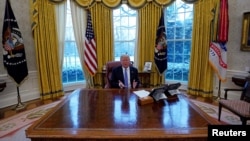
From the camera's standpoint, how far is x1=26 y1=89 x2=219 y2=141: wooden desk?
1.41 meters

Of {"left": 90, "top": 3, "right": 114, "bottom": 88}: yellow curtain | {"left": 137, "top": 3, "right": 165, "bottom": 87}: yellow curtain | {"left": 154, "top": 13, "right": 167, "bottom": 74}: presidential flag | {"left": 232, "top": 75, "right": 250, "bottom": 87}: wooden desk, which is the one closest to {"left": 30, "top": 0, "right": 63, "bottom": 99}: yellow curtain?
{"left": 90, "top": 3, "right": 114, "bottom": 88}: yellow curtain

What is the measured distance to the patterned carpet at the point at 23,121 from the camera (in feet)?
8.71

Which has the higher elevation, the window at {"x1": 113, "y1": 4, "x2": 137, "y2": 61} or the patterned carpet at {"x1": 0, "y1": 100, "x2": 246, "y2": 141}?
the window at {"x1": 113, "y1": 4, "x2": 137, "y2": 61}

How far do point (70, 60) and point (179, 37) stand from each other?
114 inches

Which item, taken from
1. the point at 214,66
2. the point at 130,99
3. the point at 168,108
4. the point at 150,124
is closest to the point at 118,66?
the point at 130,99

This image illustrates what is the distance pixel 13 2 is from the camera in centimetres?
Result: 398

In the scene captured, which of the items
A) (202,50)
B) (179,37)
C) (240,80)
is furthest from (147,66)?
(240,80)

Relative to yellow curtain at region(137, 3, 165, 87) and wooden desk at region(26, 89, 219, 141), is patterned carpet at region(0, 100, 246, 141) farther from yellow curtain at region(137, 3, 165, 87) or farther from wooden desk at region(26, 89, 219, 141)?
yellow curtain at region(137, 3, 165, 87)

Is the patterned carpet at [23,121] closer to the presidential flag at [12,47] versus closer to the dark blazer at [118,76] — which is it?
the presidential flag at [12,47]

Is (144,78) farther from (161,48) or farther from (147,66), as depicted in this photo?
(161,48)

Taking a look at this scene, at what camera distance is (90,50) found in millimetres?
4637

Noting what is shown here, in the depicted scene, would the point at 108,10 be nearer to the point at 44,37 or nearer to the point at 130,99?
Result: the point at 44,37

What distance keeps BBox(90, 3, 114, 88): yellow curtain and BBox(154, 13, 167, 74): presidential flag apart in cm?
113

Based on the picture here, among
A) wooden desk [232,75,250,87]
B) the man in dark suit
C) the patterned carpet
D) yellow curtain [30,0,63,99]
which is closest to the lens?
the patterned carpet
